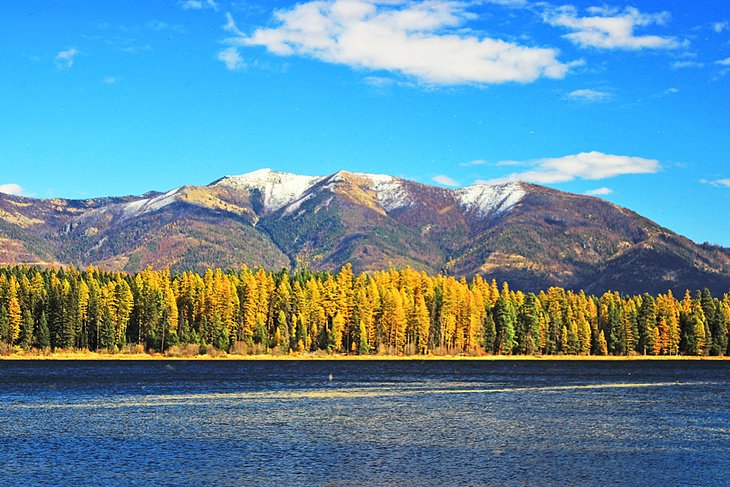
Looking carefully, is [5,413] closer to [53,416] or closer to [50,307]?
[53,416]

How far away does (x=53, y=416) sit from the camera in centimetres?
8425

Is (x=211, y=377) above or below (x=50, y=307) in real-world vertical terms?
below

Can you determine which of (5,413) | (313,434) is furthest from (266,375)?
(313,434)

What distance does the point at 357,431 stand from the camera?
246 feet

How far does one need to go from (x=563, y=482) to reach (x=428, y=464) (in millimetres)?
10050

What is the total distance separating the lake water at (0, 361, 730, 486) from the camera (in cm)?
5551

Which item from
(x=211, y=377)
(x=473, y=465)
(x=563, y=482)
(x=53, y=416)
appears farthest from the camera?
(x=211, y=377)

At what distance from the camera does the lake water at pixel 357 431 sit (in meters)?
55.5

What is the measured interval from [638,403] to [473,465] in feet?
176

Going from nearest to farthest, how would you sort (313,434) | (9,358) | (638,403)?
(313,434), (638,403), (9,358)

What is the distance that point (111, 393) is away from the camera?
360 feet

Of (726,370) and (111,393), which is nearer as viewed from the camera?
(111,393)

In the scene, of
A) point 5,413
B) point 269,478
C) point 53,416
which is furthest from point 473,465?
point 5,413

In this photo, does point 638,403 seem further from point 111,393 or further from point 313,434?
point 111,393
